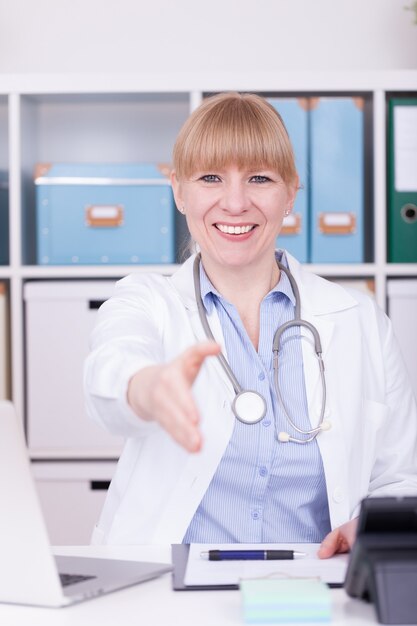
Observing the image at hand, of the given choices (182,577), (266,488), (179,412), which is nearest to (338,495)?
(266,488)

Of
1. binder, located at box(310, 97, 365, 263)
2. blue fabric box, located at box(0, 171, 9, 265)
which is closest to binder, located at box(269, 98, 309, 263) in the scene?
binder, located at box(310, 97, 365, 263)

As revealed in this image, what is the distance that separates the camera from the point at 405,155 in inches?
102

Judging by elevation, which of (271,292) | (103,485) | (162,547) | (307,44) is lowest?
(103,485)

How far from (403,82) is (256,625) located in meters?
1.90

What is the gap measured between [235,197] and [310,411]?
37 cm

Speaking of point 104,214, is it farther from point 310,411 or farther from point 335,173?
point 310,411

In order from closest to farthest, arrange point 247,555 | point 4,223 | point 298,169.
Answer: point 247,555 → point 298,169 → point 4,223

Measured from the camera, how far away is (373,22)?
2914mm

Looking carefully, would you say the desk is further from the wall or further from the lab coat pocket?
the wall

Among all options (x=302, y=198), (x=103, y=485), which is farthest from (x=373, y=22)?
(x=103, y=485)

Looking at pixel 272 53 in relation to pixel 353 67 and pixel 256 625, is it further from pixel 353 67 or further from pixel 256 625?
pixel 256 625

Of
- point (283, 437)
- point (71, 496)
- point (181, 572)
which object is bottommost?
point (71, 496)

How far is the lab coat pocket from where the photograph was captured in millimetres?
1586

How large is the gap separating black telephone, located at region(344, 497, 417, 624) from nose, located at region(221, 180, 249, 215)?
0.73 metres
